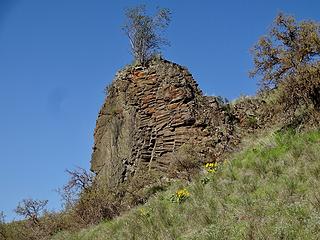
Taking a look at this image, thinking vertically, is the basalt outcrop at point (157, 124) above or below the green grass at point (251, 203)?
above

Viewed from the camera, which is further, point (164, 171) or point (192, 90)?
point (192, 90)

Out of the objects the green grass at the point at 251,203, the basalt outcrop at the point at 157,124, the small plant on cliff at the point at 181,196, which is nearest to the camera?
the green grass at the point at 251,203

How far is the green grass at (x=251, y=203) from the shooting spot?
8453 millimetres

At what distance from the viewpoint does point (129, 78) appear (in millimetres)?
26453

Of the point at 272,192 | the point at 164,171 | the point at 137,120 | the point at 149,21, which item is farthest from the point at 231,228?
the point at 149,21

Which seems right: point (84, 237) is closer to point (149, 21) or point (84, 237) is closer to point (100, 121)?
point (100, 121)

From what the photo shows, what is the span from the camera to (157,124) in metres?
24.5

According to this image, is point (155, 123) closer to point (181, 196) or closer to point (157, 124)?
point (157, 124)

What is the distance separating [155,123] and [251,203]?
14.0 m

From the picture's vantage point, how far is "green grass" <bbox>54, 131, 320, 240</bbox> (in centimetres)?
845

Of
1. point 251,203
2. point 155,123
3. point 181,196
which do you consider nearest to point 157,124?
point 155,123

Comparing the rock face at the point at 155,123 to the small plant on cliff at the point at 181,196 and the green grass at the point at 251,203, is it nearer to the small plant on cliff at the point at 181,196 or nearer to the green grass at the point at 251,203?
the green grass at the point at 251,203

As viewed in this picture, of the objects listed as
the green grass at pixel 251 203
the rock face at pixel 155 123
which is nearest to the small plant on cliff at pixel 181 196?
the green grass at pixel 251 203

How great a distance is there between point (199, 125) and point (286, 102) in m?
7.01
